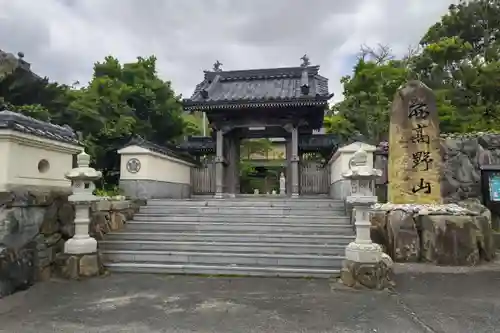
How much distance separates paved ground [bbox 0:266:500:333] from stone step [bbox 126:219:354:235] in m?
1.89

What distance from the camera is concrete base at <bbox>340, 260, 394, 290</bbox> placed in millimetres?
5426

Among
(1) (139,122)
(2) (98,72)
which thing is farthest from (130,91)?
(2) (98,72)

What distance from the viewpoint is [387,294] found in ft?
16.8

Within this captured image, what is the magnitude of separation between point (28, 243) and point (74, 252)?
29.4 inches

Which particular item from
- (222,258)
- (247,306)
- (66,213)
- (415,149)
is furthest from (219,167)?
(247,306)

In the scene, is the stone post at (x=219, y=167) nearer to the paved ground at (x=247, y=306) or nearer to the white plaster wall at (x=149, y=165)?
the white plaster wall at (x=149, y=165)

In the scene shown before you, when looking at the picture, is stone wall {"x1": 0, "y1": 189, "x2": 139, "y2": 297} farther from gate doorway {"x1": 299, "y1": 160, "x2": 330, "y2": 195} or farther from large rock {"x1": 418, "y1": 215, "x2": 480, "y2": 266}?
gate doorway {"x1": 299, "y1": 160, "x2": 330, "y2": 195}

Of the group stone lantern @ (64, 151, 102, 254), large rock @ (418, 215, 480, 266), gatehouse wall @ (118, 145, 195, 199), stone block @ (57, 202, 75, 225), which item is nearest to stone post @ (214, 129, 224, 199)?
gatehouse wall @ (118, 145, 195, 199)

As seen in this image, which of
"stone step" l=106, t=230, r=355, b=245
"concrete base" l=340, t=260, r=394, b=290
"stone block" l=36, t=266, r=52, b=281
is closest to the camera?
"concrete base" l=340, t=260, r=394, b=290

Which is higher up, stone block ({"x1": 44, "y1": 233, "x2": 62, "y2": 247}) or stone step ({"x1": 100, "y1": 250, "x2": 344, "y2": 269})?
stone block ({"x1": 44, "y1": 233, "x2": 62, "y2": 247})

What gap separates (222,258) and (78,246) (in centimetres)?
239

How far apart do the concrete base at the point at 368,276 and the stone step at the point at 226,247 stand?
3.51 feet

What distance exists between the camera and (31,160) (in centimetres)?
569

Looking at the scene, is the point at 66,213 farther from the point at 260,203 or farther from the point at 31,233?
the point at 260,203
